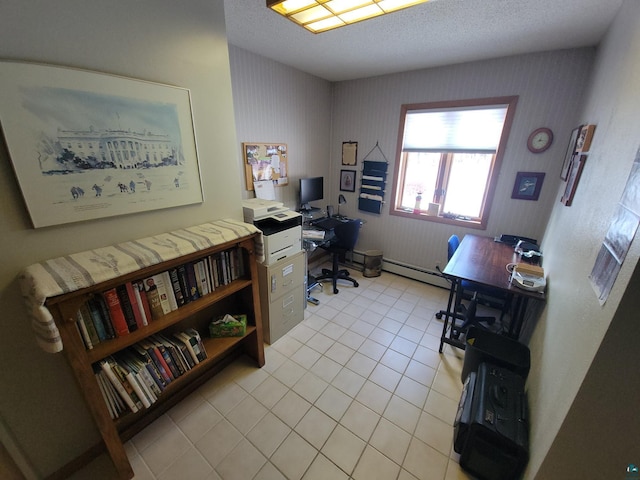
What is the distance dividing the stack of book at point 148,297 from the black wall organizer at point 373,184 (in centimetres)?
239

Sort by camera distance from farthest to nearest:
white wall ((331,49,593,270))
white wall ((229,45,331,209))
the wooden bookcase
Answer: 1. white wall ((229,45,331,209))
2. white wall ((331,49,593,270))
3. the wooden bookcase

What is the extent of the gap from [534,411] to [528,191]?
2.18m

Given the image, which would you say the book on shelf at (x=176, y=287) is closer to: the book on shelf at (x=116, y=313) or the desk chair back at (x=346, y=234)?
the book on shelf at (x=116, y=313)

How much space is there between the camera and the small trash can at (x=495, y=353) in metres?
1.64

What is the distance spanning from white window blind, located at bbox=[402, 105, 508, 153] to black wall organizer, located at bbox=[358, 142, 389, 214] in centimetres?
39

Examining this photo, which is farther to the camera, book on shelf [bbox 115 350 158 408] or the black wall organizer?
the black wall organizer

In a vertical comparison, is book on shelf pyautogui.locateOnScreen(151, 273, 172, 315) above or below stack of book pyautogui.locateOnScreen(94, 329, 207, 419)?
above

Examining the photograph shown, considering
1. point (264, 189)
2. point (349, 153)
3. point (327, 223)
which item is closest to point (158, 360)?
point (264, 189)

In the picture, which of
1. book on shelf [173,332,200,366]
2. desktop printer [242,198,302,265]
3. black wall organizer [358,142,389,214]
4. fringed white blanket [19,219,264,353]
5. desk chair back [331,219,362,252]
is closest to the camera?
fringed white blanket [19,219,264,353]

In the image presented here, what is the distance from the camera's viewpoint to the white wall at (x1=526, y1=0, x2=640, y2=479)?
2.77 ft

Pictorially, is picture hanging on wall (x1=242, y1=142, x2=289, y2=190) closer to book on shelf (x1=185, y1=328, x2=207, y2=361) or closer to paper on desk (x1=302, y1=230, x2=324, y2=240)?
paper on desk (x1=302, y1=230, x2=324, y2=240)

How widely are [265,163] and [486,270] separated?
245 centimetres

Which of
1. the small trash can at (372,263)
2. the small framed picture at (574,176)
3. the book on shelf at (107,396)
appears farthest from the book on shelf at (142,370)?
the small framed picture at (574,176)

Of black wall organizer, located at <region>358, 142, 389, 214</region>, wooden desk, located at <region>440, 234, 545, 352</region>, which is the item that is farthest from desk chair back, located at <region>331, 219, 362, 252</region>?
wooden desk, located at <region>440, 234, 545, 352</region>
